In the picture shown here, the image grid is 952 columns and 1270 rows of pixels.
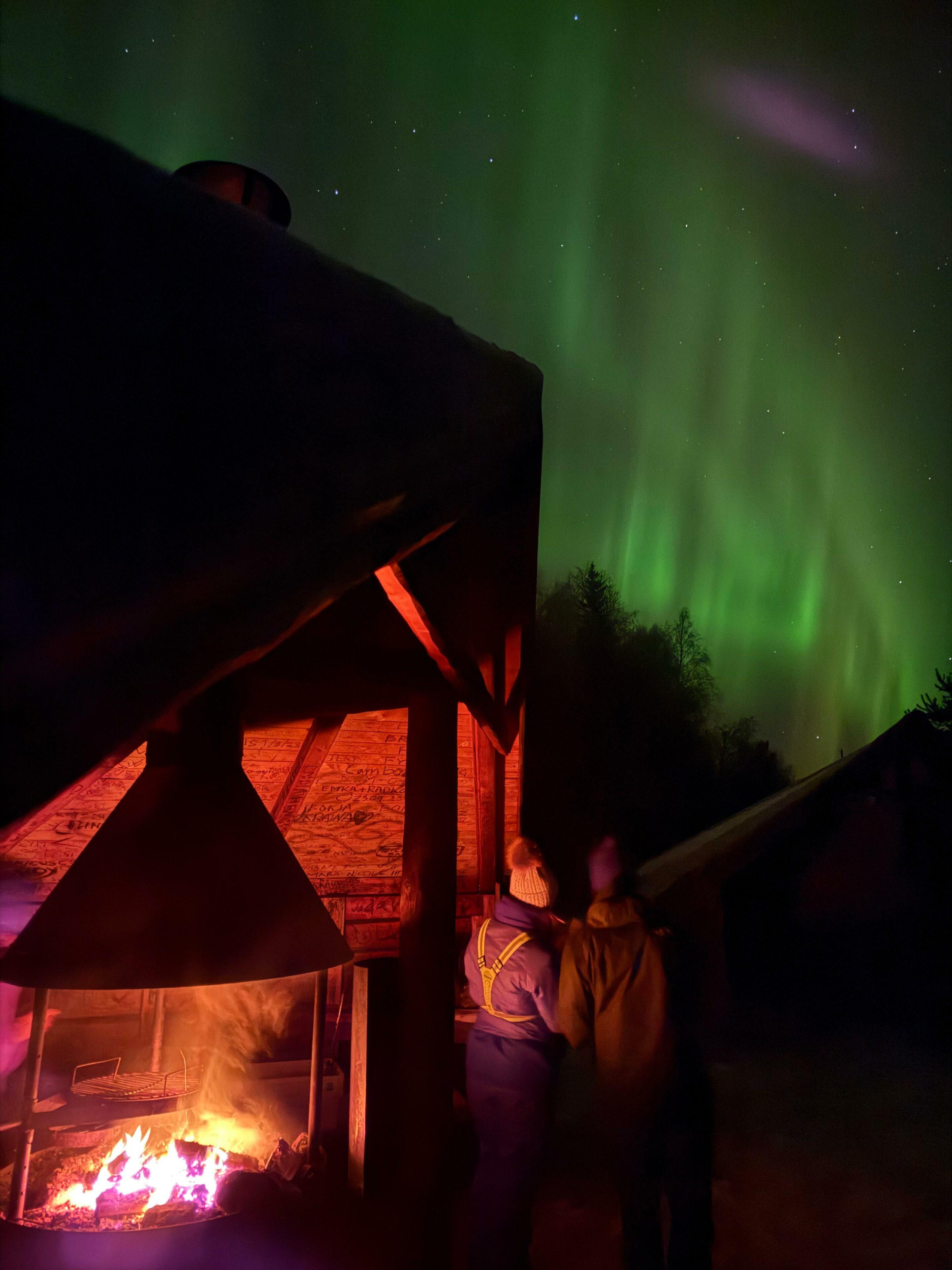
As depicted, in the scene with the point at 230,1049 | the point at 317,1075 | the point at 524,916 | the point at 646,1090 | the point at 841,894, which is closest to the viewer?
the point at 646,1090

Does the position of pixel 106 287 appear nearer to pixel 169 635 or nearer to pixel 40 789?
pixel 169 635

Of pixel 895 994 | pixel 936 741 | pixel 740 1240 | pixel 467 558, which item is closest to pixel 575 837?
pixel 895 994

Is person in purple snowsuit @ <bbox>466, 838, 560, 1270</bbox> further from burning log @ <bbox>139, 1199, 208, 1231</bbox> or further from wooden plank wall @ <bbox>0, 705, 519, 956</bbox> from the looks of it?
Result: wooden plank wall @ <bbox>0, 705, 519, 956</bbox>

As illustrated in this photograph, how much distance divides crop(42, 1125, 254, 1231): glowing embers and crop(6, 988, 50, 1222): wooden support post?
88 mm

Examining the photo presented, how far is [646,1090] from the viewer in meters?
2.85

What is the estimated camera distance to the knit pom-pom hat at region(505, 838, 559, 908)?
3.26 meters

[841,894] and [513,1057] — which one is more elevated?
[841,894]

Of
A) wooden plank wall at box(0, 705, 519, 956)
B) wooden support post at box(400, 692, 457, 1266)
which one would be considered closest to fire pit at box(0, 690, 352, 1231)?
wooden support post at box(400, 692, 457, 1266)

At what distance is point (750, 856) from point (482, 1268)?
17.1 ft

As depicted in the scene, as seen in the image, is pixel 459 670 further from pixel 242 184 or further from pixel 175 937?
pixel 242 184

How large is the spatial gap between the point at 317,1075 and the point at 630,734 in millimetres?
20606

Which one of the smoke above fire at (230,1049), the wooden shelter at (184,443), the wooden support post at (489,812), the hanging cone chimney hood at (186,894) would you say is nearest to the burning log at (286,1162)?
the smoke above fire at (230,1049)

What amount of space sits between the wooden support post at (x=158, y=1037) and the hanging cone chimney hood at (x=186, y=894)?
8.37ft

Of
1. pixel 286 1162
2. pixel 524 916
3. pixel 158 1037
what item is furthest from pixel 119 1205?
pixel 524 916
